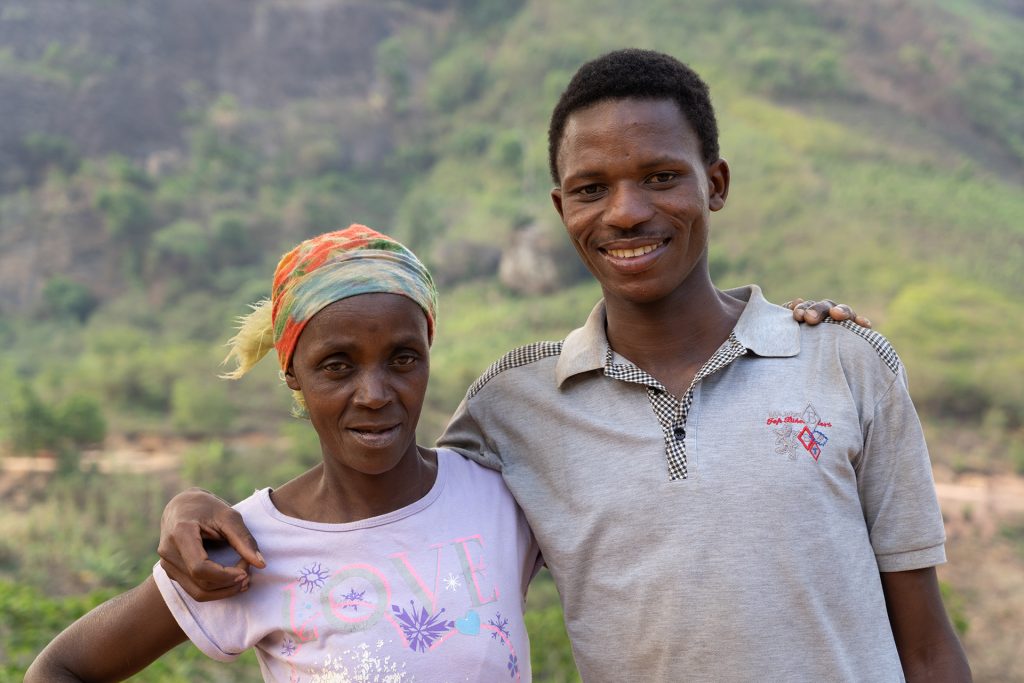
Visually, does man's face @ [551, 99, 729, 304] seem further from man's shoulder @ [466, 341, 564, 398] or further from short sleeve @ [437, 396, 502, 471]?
short sleeve @ [437, 396, 502, 471]

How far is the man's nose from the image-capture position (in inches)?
67.6

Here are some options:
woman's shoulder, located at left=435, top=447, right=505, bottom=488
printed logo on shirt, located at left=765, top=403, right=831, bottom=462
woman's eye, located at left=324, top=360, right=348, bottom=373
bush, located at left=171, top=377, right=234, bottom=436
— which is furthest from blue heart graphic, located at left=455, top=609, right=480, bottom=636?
bush, located at left=171, top=377, right=234, bottom=436

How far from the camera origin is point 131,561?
8406 millimetres

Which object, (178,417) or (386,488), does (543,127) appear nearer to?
(178,417)

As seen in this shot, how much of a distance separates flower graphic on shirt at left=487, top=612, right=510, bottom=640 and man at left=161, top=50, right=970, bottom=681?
16 centimetres

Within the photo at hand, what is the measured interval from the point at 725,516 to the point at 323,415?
2.32ft

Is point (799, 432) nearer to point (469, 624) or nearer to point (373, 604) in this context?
point (469, 624)

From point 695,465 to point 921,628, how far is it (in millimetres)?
479

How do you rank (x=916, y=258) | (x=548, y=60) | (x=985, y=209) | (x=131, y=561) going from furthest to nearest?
1. (x=548, y=60)
2. (x=985, y=209)
3. (x=916, y=258)
4. (x=131, y=561)

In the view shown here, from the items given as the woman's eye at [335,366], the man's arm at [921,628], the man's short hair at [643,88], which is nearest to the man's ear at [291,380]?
the woman's eye at [335,366]

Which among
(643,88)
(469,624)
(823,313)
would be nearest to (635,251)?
(643,88)

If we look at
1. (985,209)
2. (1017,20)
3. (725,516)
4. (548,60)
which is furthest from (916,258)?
(725,516)

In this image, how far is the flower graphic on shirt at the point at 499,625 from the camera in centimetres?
166

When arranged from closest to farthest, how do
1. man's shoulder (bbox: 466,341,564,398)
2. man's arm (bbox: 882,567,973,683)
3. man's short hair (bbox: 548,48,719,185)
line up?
man's arm (bbox: 882,567,973,683), man's short hair (bbox: 548,48,719,185), man's shoulder (bbox: 466,341,564,398)
